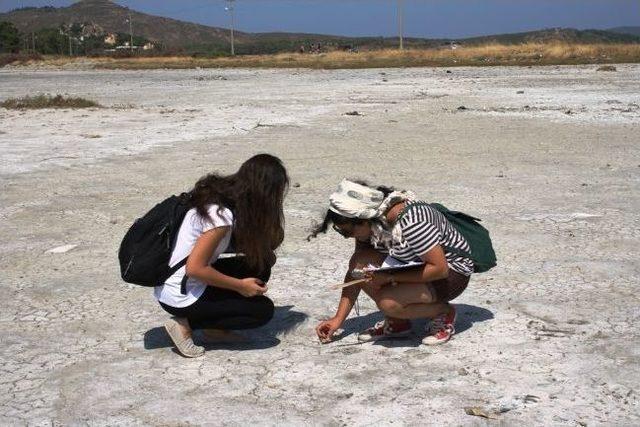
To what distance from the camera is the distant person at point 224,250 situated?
3982 mm

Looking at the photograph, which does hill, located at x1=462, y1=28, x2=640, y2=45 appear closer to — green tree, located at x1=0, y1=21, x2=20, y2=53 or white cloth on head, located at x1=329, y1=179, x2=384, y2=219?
green tree, located at x1=0, y1=21, x2=20, y2=53

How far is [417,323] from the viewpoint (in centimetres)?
457

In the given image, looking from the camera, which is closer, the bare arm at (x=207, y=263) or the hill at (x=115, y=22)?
the bare arm at (x=207, y=263)

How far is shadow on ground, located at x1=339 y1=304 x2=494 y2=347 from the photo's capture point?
429 centimetres

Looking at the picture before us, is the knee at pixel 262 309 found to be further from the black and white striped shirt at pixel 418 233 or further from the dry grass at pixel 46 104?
the dry grass at pixel 46 104

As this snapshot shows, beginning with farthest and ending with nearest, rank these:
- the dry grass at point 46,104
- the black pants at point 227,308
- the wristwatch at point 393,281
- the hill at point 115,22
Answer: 1. the hill at point 115,22
2. the dry grass at point 46,104
3. the black pants at point 227,308
4. the wristwatch at point 393,281

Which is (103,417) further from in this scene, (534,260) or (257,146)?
(257,146)

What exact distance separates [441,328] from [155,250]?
1454 mm

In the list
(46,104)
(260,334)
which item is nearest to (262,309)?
(260,334)

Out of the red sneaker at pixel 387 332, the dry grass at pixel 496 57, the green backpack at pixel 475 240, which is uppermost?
the dry grass at pixel 496 57

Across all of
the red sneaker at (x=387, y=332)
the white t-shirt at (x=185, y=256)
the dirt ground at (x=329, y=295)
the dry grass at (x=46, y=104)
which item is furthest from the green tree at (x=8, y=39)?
the red sneaker at (x=387, y=332)

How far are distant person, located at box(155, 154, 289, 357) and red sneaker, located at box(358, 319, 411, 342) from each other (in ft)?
1.67

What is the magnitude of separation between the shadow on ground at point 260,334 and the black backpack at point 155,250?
40 centimetres

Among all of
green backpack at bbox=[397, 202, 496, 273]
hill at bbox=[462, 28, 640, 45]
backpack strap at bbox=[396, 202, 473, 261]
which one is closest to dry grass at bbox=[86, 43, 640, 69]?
hill at bbox=[462, 28, 640, 45]
